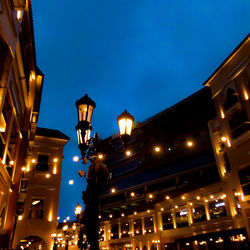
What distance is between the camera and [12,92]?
974 centimetres

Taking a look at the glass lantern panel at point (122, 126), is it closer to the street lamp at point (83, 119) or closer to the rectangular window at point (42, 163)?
the street lamp at point (83, 119)

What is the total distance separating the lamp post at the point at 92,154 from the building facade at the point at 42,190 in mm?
13870

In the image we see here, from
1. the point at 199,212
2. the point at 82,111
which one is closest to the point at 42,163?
the point at 199,212

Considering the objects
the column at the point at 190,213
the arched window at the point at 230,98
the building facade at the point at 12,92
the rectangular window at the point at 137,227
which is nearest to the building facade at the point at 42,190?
the building facade at the point at 12,92

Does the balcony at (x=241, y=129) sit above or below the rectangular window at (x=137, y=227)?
above

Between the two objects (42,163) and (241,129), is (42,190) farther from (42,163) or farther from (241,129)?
(241,129)

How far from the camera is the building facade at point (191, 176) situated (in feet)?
52.7

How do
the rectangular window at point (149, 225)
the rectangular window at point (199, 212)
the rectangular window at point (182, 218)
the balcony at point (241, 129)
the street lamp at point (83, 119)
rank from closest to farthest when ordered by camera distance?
the street lamp at point (83, 119) → the balcony at point (241, 129) → the rectangular window at point (199, 212) → the rectangular window at point (182, 218) → the rectangular window at point (149, 225)

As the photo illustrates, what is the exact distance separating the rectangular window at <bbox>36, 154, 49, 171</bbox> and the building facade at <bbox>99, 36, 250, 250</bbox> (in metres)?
12.0

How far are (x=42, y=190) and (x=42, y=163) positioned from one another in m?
2.57

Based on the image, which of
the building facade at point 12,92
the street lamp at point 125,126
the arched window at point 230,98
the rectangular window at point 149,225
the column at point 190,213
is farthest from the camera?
the rectangular window at point 149,225

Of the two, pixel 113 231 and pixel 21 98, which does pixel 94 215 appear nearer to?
pixel 21 98

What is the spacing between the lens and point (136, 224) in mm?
30250

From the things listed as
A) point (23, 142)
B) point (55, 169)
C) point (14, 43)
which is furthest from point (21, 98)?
point (55, 169)
